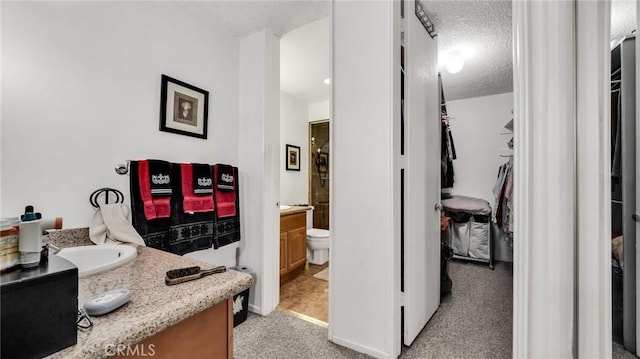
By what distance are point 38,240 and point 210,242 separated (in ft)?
4.97

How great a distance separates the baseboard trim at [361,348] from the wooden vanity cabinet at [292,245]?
113 centimetres

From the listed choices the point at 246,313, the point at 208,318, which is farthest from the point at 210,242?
the point at 208,318

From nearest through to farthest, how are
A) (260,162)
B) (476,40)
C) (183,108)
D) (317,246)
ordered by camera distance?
(183,108), (260,162), (476,40), (317,246)

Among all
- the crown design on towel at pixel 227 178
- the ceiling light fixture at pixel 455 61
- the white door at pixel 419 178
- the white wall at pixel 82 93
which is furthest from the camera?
the ceiling light fixture at pixel 455 61

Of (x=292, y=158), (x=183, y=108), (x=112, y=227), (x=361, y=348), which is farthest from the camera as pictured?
(x=292, y=158)

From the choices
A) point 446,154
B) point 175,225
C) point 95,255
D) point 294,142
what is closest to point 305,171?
point 294,142

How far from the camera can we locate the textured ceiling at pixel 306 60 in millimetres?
2279

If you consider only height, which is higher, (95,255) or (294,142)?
(294,142)

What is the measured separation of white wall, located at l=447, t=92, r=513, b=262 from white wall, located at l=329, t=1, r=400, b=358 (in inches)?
105

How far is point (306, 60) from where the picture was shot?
9.11 ft

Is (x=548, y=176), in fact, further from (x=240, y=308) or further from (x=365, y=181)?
(x=240, y=308)

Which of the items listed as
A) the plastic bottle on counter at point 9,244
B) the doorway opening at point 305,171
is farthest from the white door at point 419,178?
the plastic bottle on counter at point 9,244

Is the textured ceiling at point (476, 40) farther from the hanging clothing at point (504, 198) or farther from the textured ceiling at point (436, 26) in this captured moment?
the hanging clothing at point (504, 198)

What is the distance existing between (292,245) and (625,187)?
255 cm
